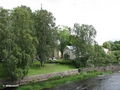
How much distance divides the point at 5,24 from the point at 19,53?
300 inches

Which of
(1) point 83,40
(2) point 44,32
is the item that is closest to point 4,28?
(2) point 44,32

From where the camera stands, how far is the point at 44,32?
227 ft

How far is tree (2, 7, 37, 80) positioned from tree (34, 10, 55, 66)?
10.3 meters

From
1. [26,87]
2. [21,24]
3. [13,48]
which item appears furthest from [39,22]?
[26,87]

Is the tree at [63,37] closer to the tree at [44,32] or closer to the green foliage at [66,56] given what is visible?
the green foliage at [66,56]

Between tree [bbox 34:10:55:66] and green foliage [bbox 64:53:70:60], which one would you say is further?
green foliage [bbox 64:53:70:60]

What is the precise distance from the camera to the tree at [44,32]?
222ft

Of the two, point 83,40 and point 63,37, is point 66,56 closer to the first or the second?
point 63,37

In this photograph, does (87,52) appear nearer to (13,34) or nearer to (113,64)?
(113,64)

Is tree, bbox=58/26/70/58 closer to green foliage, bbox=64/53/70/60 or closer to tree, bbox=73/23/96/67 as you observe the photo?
green foliage, bbox=64/53/70/60

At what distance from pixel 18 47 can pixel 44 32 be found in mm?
17597

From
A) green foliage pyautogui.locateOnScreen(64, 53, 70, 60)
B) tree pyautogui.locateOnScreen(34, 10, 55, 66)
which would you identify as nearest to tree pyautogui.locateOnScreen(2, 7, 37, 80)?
tree pyautogui.locateOnScreen(34, 10, 55, 66)

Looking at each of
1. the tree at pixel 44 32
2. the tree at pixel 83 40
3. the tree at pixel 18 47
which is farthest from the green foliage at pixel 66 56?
the tree at pixel 18 47

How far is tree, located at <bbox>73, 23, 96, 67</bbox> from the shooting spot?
79312mm
